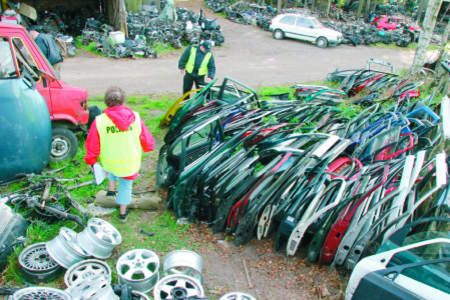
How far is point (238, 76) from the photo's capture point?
546 inches

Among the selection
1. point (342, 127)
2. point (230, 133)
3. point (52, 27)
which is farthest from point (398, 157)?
point (52, 27)

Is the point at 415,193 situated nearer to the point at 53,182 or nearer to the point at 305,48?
the point at 53,182

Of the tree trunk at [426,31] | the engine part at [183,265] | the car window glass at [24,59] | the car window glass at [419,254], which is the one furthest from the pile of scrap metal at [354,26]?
the engine part at [183,265]

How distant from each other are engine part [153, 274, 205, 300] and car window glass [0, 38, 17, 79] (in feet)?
12.4

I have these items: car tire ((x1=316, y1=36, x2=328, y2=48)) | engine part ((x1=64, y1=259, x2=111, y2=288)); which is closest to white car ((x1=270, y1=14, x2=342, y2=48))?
car tire ((x1=316, y1=36, x2=328, y2=48))

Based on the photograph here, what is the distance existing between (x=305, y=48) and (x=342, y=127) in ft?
48.8

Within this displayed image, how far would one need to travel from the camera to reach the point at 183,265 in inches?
163

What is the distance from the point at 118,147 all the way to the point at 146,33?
13.6 metres

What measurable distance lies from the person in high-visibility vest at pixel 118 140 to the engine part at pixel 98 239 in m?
0.69

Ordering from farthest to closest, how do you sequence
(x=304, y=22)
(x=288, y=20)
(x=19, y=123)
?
(x=288, y=20) → (x=304, y=22) → (x=19, y=123)

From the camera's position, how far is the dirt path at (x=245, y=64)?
12.0 meters

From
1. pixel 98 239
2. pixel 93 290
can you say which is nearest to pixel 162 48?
pixel 98 239

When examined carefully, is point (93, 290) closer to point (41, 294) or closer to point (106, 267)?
point (41, 294)

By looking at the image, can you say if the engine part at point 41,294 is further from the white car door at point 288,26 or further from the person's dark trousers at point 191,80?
the white car door at point 288,26
